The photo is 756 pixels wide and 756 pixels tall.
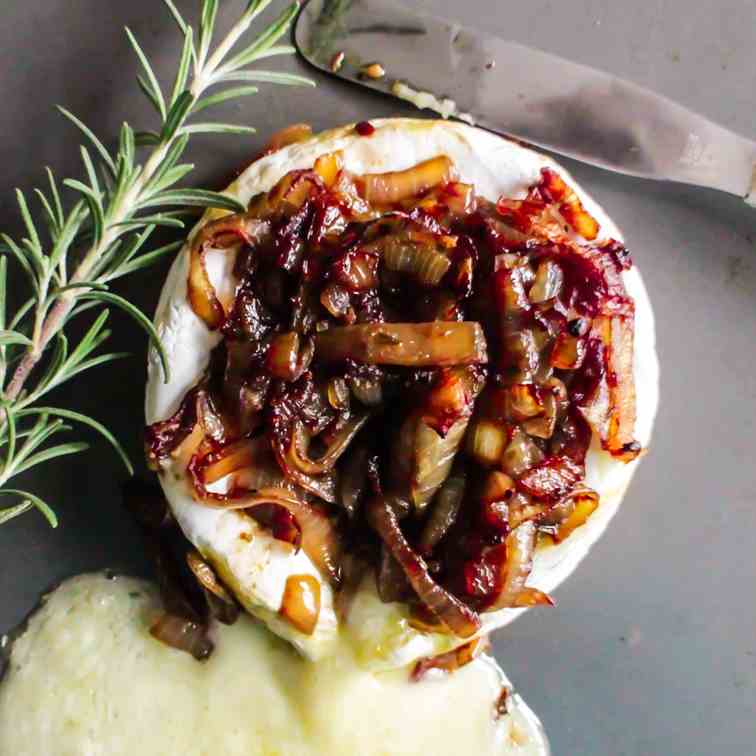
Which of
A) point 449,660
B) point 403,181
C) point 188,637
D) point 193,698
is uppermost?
point 403,181

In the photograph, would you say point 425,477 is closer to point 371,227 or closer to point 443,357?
point 443,357

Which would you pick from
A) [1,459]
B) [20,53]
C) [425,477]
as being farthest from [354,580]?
[20,53]

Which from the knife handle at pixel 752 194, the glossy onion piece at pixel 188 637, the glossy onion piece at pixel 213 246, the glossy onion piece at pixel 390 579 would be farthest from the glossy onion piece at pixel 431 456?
the knife handle at pixel 752 194

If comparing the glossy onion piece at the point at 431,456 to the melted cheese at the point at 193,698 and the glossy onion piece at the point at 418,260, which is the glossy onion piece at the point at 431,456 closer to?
the glossy onion piece at the point at 418,260

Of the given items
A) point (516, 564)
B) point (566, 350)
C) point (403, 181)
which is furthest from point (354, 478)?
point (403, 181)

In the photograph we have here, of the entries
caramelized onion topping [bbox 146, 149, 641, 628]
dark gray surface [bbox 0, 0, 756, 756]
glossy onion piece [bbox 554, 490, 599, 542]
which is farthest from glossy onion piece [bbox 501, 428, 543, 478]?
dark gray surface [bbox 0, 0, 756, 756]

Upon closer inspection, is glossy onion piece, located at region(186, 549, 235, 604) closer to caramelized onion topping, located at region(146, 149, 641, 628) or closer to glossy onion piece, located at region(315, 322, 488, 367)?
caramelized onion topping, located at region(146, 149, 641, 628)

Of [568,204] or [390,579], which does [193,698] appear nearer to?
[390,579]
